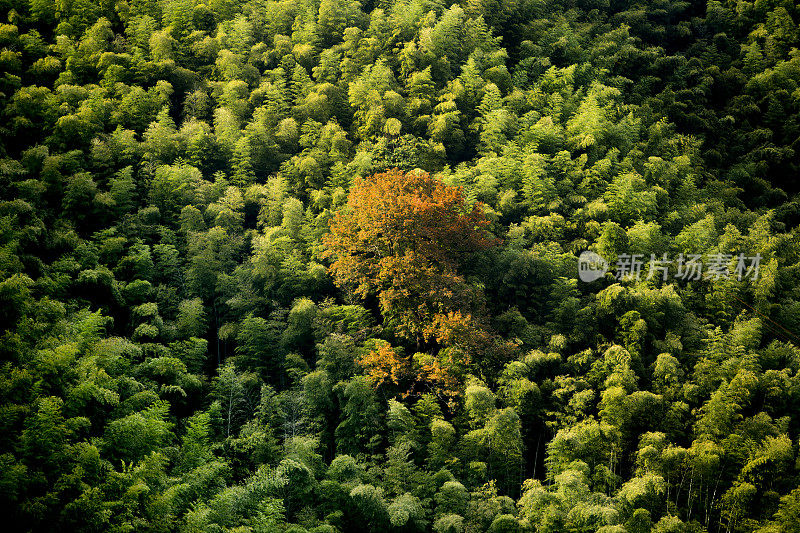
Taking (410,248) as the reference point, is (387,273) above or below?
below

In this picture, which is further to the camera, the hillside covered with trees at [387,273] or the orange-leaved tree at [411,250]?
the orange-leaved tree at [411,250]

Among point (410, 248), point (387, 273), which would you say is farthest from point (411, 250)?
point (387, 273)

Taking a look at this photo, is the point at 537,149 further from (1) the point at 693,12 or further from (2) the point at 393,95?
(1) the point at 693,12

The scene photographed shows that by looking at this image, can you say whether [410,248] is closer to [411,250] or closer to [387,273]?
[411,250]

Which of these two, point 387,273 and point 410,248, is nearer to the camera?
point 387,273

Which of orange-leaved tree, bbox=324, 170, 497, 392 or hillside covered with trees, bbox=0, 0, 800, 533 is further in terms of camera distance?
orange-leaved tree, bbox=324, 170, 497, 392
